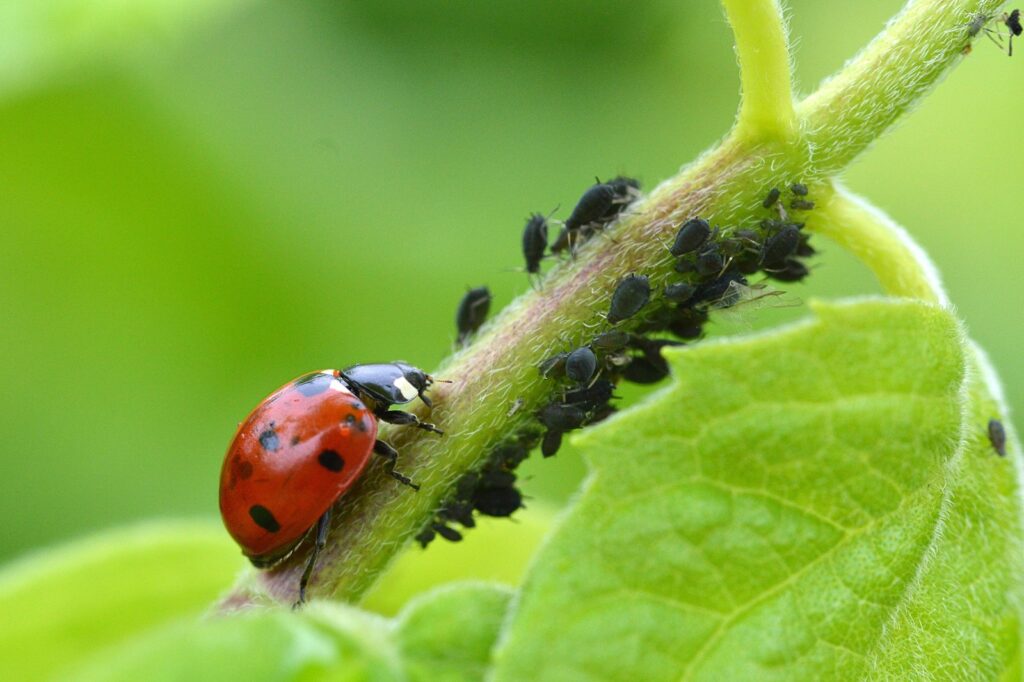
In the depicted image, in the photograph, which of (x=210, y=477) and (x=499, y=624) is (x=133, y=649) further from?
(x=210, y=477)

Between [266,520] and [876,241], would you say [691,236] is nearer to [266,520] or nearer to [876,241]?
[876,241]

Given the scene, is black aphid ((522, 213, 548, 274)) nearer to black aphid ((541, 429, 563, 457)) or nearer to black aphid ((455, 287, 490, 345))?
black aphid ((455, 287, 490, 345))

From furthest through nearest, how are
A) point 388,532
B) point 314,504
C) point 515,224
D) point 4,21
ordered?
point 515,224 → point 4,21 → point 314,504 → point 388,532

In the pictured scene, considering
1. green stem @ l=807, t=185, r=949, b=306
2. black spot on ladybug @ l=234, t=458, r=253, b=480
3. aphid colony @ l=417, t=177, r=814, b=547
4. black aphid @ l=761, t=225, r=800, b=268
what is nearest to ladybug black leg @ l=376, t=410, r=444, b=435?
aphid colony @ l=417, t=177, r=814, b=547

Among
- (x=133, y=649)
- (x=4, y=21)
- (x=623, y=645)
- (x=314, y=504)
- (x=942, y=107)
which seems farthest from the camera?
(x=942, y=107)

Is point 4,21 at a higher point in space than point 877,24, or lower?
higher

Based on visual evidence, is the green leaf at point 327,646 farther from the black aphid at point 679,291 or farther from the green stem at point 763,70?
the green stem at point 763,70

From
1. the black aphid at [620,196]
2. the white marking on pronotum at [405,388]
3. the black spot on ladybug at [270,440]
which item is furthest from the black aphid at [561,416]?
the black spot on ladybug at [270,440]

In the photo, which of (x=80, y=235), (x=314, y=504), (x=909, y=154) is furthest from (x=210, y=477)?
(x=909, y=154)
